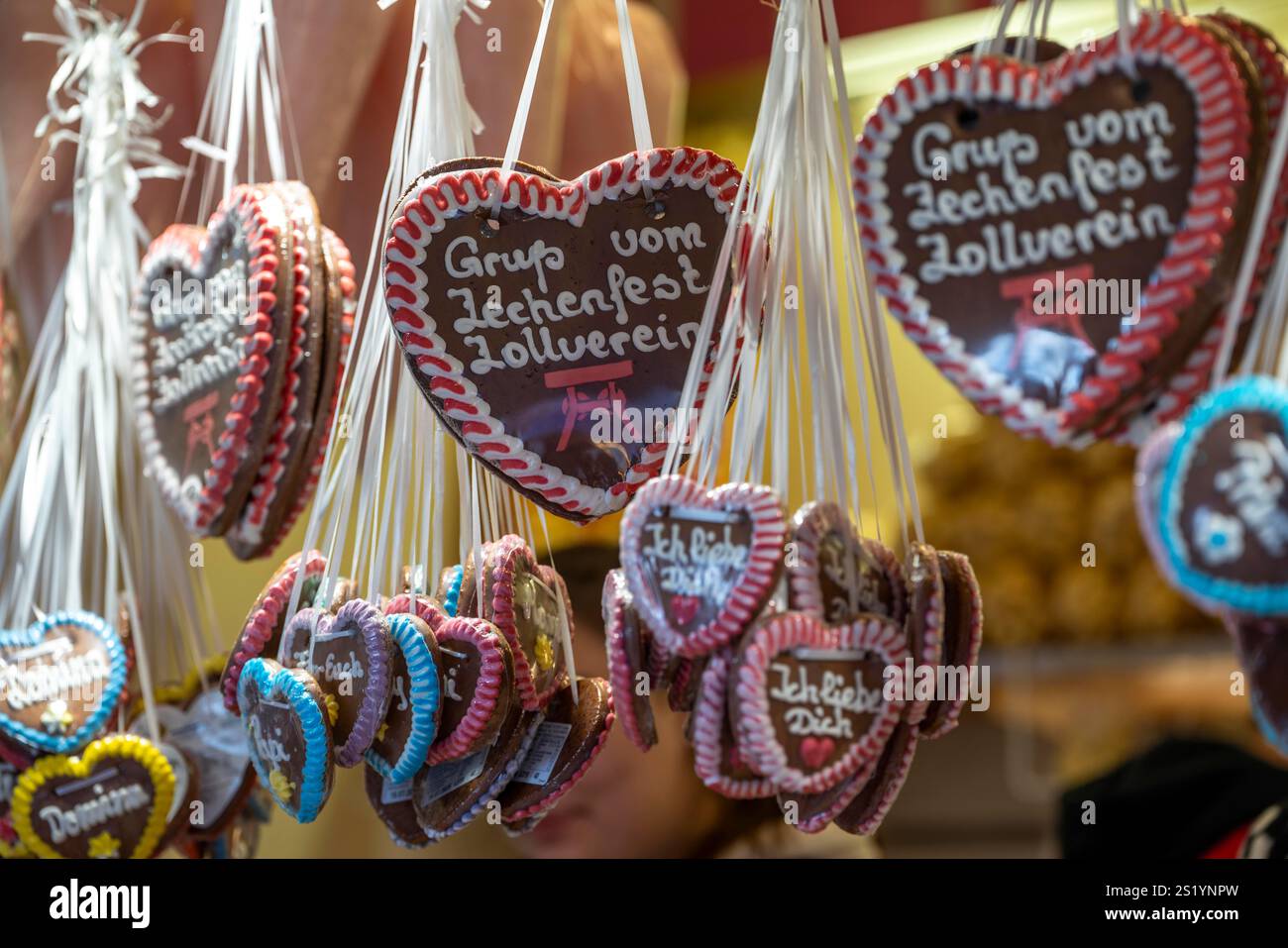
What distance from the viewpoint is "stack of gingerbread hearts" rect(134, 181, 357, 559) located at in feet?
4.07

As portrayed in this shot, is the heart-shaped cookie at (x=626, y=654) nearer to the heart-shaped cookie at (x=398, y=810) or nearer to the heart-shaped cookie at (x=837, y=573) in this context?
the heart-shaped cookie at (x=837, y=573)

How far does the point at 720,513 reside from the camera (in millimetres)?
947

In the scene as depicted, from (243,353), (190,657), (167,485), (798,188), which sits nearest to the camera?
(798,188)

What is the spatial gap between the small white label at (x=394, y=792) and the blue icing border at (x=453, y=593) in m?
0.15

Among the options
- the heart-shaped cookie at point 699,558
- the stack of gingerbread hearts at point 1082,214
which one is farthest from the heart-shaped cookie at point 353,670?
the stack of gingerbread hearts at point 1082,214

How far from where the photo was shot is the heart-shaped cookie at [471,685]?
1.12m

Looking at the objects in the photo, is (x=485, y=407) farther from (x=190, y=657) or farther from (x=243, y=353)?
(x=190, y=657)

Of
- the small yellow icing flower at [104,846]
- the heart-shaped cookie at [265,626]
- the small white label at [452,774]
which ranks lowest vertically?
the small yellow icing flower at [104,846]

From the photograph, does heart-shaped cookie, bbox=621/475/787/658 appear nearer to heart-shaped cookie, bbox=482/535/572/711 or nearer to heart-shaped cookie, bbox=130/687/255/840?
heart-shaped cookie, bbox=482/535/572/711

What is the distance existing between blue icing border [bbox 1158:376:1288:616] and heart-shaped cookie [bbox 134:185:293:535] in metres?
Result: 0.76

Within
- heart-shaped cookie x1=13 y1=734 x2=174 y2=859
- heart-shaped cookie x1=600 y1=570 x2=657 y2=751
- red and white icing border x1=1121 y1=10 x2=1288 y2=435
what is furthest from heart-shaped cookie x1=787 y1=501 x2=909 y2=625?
heart-shaped cookie x1=13 y1=734 x2=174 y2=859

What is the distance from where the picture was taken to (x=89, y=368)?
1584 mm

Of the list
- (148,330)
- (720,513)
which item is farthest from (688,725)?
(148,330)
